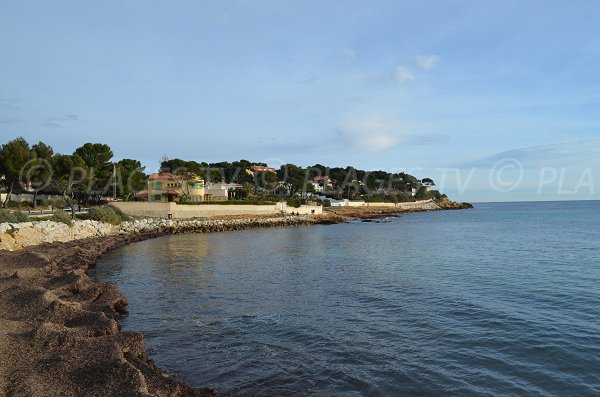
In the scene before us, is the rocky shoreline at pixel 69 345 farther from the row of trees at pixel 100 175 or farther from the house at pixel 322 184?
the house at pixel 322 184

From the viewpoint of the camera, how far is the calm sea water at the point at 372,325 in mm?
9836

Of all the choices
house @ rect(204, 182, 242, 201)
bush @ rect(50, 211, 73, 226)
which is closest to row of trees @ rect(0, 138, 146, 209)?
bush @ rect(50, 211, 73, 226)

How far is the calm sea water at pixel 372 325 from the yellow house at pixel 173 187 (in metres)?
48.5

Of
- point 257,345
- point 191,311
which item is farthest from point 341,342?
point 191,311

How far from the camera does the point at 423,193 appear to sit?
614 ft

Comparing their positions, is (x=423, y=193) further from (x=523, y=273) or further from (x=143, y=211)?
(x=523, y=273)

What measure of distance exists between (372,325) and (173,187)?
67830 millimetres

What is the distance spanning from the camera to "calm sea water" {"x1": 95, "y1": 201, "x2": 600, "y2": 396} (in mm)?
9836

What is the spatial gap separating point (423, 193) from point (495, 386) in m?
184

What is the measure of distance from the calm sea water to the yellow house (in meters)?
48.5

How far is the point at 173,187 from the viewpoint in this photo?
77062 millimetres

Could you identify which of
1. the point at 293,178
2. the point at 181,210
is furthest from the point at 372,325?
the point at 293,178

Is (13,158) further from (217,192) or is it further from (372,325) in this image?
(372,325)

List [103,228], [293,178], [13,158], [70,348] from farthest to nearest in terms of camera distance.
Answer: [293,178] → [13,158] → [103,228] → [70,348]
